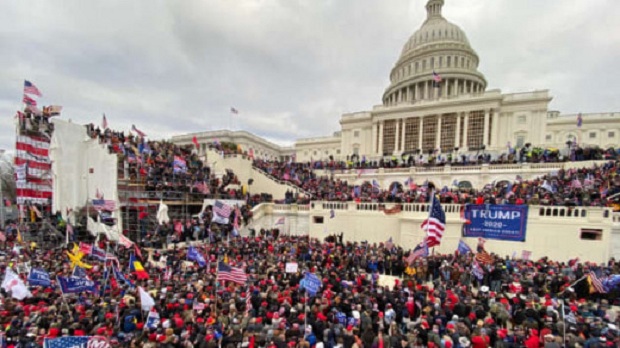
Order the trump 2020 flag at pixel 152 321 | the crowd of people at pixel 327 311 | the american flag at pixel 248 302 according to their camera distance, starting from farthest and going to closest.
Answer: the american flag at pixel 248 302
the trump 2020 flag at pixel 152 321
the crowd of people at pixel 327 311

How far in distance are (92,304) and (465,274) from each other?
14.2 m

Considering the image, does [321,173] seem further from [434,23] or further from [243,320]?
[434,23]

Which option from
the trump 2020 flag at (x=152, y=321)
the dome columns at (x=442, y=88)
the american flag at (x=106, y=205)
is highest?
the dome columns at (x=442, y=88)

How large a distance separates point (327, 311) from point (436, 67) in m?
67.9

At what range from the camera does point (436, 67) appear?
61906 millimetres

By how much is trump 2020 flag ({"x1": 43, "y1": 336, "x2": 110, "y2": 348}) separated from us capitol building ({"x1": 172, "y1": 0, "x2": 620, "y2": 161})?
44.0 metres

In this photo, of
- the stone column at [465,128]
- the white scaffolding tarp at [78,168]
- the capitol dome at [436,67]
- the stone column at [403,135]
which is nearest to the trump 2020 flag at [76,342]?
the white scaffolding tarp at [78,168]

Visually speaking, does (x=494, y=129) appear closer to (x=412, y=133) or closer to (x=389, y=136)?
(x=412, y=133)

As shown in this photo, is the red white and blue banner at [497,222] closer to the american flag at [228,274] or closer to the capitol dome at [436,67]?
the american flag at [228,274]

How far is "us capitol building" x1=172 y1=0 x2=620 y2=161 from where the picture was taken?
42500 millimetres

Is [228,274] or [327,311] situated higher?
[228,274]

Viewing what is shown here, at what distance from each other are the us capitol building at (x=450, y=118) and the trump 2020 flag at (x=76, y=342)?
4404 centimetres

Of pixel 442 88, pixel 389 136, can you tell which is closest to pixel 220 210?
pixel 389 136

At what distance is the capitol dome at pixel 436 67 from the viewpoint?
2354 inches
